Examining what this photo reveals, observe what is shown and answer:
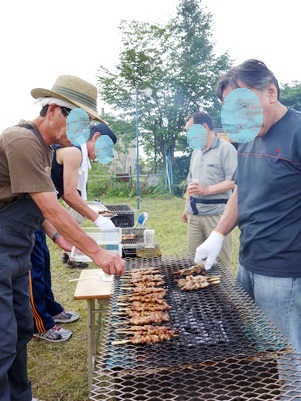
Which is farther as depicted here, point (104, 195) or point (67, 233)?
point (104, 195)

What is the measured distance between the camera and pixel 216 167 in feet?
15.6

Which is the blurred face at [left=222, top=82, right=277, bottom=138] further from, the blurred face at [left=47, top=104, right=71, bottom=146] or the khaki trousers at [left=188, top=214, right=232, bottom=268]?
the khaki trousers at [left=188, top=214, right=232, bottom=268]

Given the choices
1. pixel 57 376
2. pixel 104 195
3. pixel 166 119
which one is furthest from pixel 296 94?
pixel 57 376

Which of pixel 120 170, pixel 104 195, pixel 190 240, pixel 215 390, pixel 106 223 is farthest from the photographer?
pixel 120 170

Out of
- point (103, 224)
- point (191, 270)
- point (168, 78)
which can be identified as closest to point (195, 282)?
point (191, 270)

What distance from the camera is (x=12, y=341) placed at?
7.82ft

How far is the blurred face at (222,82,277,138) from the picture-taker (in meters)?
2.11

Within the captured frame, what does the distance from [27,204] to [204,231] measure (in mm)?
2984

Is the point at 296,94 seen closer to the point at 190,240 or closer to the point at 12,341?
the point at 190,240

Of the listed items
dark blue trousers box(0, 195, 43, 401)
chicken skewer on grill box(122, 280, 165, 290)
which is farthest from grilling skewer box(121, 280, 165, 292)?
dark blue trousers box(0, 195, 43, 401)

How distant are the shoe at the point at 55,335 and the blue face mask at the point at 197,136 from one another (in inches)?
115

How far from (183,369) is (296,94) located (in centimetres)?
2266

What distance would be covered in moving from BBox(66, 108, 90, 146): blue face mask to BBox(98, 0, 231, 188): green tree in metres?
15.0

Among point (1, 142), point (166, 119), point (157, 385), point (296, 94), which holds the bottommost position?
point (157, 385)
